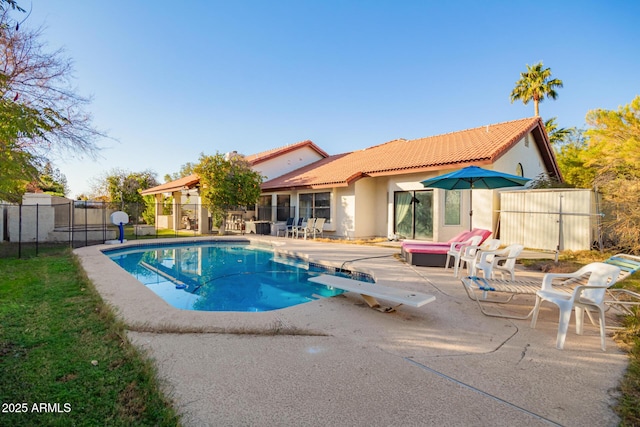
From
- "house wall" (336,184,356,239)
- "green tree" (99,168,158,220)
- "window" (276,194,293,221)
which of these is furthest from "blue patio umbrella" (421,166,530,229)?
"green tree" (99,168,158,220)

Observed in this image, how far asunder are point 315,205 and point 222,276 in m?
9.25

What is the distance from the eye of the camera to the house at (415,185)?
12571mm

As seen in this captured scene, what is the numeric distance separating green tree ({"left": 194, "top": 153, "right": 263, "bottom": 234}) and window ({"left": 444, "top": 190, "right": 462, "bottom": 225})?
1037 centimetres

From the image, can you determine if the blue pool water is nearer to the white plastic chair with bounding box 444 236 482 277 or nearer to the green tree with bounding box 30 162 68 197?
the white plastic chair with bounding box 444 236 482 277

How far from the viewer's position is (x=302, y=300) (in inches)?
267

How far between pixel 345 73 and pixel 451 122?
34.3ft

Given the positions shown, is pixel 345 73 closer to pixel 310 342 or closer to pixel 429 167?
pixel 429 167

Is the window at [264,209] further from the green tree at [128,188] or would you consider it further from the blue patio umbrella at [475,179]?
the green tree at [128,188]

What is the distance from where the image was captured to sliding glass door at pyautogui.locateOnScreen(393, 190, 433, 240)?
13.6 meters

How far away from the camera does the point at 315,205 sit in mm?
17641

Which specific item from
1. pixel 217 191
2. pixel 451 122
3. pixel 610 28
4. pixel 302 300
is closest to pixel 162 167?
pixel 217 191

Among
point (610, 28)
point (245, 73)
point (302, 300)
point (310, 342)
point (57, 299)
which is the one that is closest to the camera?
point (310, 342)

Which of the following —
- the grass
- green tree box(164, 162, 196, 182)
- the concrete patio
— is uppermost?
green tree box(164, 162, 196, 182)

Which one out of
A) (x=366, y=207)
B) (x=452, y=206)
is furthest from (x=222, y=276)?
(x=452, y=206)
